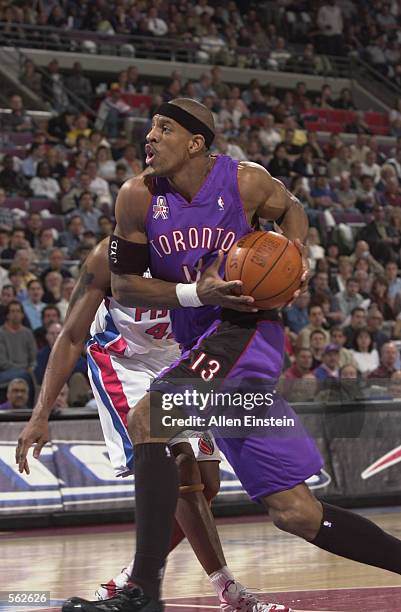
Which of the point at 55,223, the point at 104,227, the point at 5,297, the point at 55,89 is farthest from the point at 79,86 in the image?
the point at 5,297

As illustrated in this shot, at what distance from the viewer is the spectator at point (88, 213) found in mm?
13664

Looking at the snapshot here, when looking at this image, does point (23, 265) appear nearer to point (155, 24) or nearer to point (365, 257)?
point (365, 257)

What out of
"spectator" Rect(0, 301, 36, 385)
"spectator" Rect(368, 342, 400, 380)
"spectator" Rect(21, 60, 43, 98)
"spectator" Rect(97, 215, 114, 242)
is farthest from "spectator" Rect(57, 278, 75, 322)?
"spectator" Rect(21, 60, 43, 98)

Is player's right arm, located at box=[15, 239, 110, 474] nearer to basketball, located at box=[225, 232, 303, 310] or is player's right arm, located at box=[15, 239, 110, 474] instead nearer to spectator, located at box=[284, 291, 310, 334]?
basketball, located at box=[225, 232, 303, 310]

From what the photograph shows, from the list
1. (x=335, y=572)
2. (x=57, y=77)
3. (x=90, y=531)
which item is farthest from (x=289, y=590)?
(x=57, y=77)

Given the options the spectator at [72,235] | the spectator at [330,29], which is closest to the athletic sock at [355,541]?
the spectator at [72,235]

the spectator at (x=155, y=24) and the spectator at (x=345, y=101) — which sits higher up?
the spectator at (x=155, y=24)

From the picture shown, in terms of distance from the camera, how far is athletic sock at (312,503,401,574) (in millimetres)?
4523

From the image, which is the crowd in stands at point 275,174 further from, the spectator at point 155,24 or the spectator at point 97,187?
the spectator at point 155,24

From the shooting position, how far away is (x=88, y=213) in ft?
45.0

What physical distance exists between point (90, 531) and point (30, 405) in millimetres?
1460

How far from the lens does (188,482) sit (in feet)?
17.0

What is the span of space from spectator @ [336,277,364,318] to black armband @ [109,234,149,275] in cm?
943

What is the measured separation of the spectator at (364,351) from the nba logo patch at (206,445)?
299 inches
